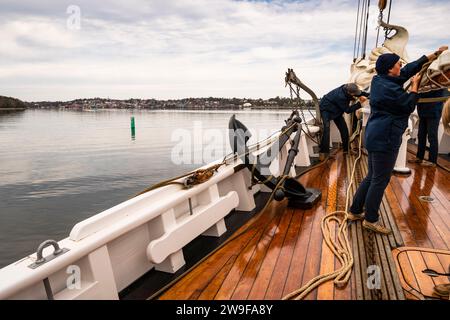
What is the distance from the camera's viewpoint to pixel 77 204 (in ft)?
31.7

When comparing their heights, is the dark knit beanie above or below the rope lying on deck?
above

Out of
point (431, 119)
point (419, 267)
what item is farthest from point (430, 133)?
point (419, 267)

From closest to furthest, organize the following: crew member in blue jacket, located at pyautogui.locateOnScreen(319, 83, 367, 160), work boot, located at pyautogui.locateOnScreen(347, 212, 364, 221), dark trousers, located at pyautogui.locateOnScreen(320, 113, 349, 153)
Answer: work boot, located at pyautogui.locateOnScreen(347, 212, 364, 221), crew member in blue jacket, located at pyautogui.locateOnScreen(319, 83, 367, 160), dark trousers, located at pyautogui.locateOnScreen(320, 113, 349, 153)

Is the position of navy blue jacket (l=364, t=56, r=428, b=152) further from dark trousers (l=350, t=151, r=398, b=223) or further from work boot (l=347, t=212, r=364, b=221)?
work boot (l=347, t=212, r=364, b=221)

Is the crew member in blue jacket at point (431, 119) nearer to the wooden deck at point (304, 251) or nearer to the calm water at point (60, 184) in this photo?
the wooden deck at point (304, 251)

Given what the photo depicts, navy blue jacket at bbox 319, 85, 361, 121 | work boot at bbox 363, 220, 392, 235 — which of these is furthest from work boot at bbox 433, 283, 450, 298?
navy blue jacket at bbox 319, 85, 361, 121

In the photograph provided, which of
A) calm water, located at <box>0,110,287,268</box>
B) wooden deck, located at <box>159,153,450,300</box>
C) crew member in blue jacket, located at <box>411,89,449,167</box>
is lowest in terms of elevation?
calm water, located at <box>0,110,287,268</box>

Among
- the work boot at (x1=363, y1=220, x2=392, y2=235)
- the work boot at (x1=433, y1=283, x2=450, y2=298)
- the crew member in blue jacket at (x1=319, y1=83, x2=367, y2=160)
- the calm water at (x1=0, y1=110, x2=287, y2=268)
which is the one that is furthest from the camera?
the calm water at (x1=0, y1=110, x2=287, y2=268)

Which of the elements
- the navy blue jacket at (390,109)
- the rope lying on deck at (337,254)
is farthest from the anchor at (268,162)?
the navy blue jacket at (390,109)

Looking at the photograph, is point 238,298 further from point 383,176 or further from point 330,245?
point 383,176

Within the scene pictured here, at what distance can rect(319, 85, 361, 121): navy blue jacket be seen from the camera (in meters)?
5.10

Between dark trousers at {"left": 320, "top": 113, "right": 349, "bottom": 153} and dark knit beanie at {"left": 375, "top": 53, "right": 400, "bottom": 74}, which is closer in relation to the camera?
dark knit beanie at {"left": 375, "top": 53, "right": 400, "bottom": 74}

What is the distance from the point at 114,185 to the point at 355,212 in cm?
1158

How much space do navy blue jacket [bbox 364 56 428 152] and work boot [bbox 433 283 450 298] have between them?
3.03 feet
